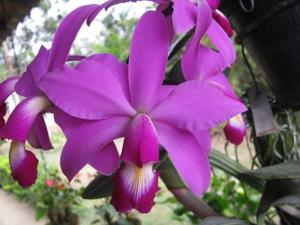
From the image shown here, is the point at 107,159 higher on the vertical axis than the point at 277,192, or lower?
higher

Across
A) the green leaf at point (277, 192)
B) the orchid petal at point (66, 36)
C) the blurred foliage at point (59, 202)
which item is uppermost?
the orchid petal at point (66, 36)

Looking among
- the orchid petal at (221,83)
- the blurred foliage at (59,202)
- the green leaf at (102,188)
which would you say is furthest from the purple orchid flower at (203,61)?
the blurred foliage at (59,202)

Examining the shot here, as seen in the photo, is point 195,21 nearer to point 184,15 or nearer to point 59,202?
point 184,15

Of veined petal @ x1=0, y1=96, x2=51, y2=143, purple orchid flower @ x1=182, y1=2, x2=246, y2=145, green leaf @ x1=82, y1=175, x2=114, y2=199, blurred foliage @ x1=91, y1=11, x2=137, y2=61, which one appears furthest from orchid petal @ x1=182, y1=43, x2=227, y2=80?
blurred foliage @ x1=91, y1=11, x2=137, y2=61

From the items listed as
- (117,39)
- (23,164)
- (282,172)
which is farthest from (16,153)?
(117,39)

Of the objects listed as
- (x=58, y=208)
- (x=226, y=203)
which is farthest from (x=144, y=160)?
(x=58, y=208)

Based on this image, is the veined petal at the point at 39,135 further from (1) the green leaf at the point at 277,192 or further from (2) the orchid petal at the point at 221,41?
(1) the green leaf at the point at 277,192

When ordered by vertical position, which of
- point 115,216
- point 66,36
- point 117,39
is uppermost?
point 66,36

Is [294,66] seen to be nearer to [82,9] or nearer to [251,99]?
[251,99]
